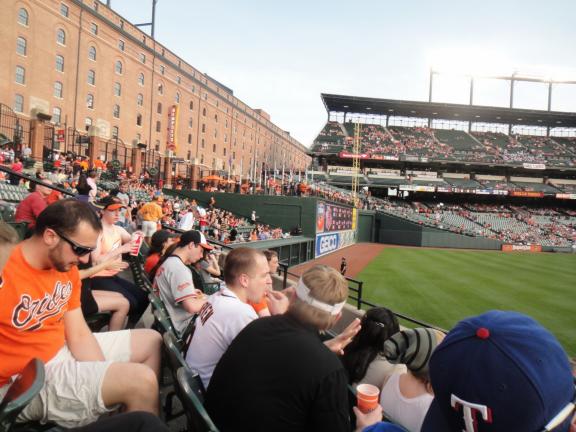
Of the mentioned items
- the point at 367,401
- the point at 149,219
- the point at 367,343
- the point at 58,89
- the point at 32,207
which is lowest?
the point at 367,343

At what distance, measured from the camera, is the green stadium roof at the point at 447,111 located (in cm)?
6019

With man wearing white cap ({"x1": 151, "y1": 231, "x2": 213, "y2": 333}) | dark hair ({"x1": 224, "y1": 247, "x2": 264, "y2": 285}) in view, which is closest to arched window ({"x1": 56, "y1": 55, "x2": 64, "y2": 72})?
man wearing white cap ({"x1": 151, "y1": 231, "x2": 213, "y2": 333})

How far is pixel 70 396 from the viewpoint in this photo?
2.13m

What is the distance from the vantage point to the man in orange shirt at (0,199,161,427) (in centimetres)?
212

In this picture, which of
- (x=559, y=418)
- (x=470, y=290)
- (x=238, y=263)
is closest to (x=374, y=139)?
(x=470, y=290)

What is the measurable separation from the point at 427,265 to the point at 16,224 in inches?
879

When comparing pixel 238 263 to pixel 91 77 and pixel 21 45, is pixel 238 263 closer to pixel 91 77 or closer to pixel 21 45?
pixel 21 45

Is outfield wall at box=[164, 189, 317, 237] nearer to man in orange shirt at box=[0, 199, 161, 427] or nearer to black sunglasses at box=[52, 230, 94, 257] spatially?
man in orange shirt at box=[0, 199, 161, 427]

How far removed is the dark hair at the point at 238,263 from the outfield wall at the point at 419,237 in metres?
38.2

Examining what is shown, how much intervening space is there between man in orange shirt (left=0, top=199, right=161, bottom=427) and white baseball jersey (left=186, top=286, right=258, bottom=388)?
42 centimetres

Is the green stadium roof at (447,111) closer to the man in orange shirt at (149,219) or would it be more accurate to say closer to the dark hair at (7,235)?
the man in orange shirt at (149,219)

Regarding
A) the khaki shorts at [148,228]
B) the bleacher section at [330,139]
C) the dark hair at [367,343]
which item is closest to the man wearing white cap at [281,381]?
the dark hair at [367,343]

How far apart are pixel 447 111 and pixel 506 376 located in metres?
69.6

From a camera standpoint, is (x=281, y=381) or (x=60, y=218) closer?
(x=281, y=381)
